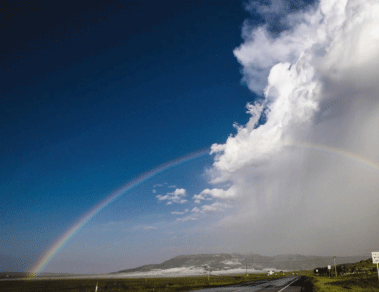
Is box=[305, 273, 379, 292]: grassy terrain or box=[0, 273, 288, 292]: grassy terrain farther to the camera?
box=[0, 273, 288, 292]: grassy terrain

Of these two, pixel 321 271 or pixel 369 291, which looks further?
pixel 321 271

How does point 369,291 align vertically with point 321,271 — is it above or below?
above

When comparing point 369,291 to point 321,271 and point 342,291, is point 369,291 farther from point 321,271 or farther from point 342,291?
point 321,271

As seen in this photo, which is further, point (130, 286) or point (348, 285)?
point (130, 286)

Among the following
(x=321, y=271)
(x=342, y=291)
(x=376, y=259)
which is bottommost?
(x=321, y=271)

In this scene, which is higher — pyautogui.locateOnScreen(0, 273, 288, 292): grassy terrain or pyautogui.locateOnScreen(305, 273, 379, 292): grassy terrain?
pyautogui.locateOnScreen(305, 273, 379, 292): grassy terrain

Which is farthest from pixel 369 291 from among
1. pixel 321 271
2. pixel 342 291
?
pixel 321 271

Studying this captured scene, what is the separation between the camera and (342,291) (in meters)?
30.2

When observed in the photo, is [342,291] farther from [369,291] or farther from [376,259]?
[376,259]

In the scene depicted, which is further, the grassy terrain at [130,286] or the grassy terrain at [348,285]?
the grassy terrain at [130,286]

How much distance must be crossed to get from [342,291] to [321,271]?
117 meters

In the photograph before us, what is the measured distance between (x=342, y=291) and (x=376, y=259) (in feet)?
16.5

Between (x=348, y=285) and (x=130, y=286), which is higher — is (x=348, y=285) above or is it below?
above

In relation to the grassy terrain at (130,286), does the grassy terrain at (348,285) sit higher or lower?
higher
